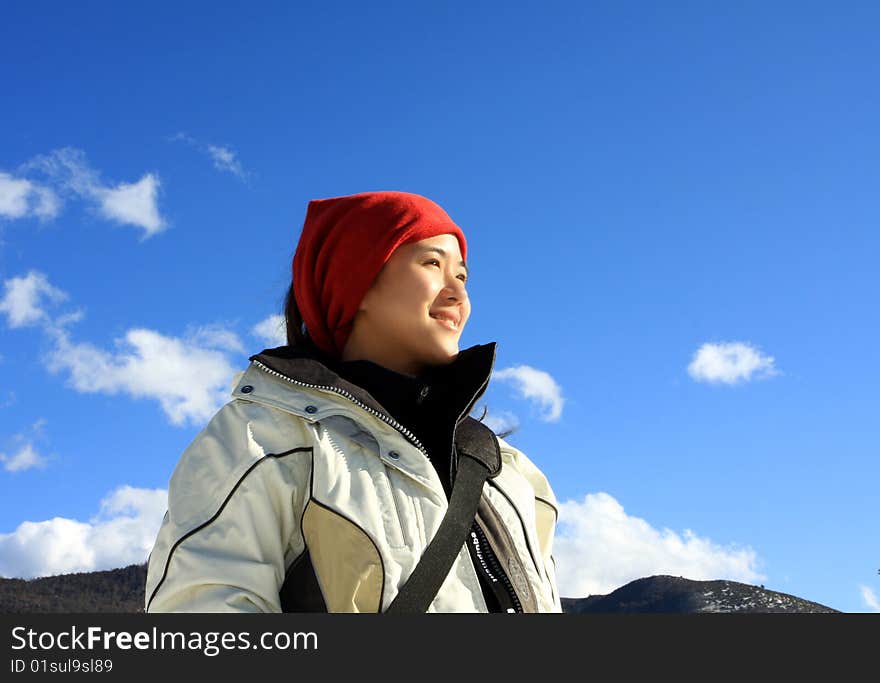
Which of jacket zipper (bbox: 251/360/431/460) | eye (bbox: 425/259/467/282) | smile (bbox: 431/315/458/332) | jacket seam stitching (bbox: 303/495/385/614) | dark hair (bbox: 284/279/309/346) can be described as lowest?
jacket seam stitching (bbox: 303/495/385/614)

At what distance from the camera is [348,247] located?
11.9 ft

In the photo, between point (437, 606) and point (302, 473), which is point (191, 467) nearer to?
point (302, 473)

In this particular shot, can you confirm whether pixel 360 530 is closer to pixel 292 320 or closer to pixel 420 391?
pixel 420 391

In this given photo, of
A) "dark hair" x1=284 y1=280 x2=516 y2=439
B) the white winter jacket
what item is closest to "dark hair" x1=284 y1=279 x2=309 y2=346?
"dark hair" x1=284 y1=280 x2=516 y2=439

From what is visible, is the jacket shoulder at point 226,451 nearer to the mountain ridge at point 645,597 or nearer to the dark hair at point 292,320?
the dark hair at point 292,320

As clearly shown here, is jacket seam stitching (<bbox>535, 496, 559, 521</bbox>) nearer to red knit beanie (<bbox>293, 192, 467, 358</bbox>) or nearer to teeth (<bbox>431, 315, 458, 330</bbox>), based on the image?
teeth (<bbox>431, 315, 458, 330</bbox>)

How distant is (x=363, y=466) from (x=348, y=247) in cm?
107

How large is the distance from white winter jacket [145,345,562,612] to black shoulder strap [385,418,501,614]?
0.04 metres

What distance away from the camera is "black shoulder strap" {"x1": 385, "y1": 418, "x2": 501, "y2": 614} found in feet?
8.68

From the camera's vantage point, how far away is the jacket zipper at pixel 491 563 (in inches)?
119

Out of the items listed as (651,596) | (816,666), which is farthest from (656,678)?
(651,596)

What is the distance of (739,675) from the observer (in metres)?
2.46

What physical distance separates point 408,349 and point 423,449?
582 millimetres

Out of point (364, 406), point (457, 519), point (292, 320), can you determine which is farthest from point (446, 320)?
point (457, 519)
